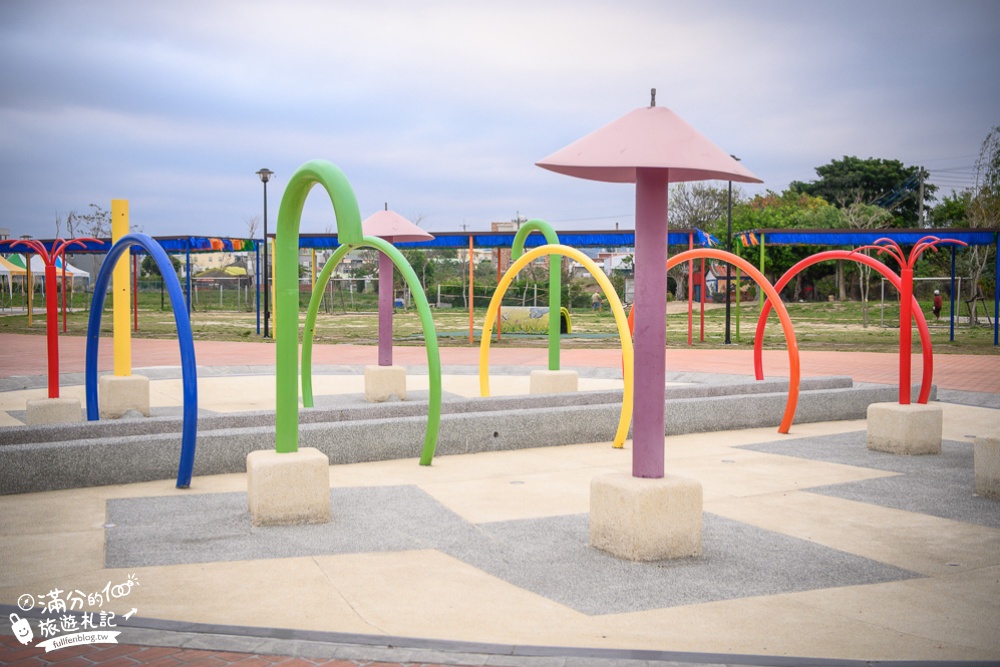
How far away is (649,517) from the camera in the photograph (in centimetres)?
539

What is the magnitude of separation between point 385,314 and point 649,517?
797 cm

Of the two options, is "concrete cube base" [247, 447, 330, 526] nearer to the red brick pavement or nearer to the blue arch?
the blue arch

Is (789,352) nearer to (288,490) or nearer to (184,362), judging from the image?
(288,490)

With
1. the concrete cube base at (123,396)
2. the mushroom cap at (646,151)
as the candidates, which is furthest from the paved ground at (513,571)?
the concrete cube base at (123,396)

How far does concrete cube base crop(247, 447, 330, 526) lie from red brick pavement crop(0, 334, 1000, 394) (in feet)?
36.6

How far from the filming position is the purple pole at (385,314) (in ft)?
41.9

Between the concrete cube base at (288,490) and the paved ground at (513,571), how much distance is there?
135 millimetres

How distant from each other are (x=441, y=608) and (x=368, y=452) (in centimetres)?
402

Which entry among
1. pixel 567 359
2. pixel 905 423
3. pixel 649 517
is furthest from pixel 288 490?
pixel 567 359

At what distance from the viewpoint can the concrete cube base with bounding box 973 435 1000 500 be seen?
7.04 m

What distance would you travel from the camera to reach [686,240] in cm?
2370

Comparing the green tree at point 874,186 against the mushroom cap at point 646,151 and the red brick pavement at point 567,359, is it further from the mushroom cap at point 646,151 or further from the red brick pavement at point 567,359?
the mushroom cap at point 646,151

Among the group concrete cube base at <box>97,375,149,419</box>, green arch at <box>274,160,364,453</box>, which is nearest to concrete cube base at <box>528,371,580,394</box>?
concrete cube base at <box>97,375,149,419</box>

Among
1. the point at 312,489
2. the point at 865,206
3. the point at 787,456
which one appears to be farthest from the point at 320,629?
the point at 865,206
